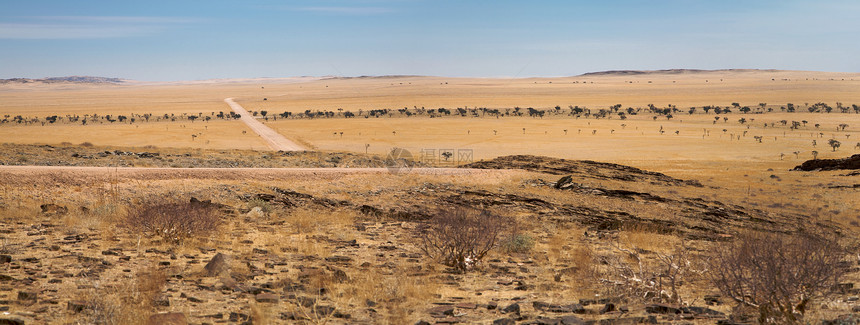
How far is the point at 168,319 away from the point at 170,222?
611cm

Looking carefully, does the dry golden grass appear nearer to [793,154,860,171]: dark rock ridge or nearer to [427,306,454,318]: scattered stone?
[793,154,860,171]: dark rock ridge

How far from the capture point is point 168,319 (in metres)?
7.89

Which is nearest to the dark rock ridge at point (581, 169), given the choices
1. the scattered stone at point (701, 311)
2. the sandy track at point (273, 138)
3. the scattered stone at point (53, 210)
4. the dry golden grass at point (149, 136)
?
the scattered stone at point (53, 210)

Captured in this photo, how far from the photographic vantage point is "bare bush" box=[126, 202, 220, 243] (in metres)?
13.5

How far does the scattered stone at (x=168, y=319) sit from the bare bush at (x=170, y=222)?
5601 millimetres

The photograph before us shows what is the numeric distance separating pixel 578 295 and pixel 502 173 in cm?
1565

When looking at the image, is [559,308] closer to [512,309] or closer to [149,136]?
[512,309]

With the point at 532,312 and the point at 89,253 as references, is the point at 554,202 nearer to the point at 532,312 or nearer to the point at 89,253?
the point at 532,312

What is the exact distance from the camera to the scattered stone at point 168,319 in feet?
25.4

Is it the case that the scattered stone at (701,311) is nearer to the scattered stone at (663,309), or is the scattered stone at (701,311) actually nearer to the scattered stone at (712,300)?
the scattered stone at (663,309)

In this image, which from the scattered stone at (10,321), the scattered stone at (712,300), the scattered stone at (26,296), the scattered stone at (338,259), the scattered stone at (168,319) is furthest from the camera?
the scattered stone at (338,259)

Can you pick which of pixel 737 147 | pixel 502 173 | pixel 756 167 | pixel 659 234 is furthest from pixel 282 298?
A: pixel 737 147

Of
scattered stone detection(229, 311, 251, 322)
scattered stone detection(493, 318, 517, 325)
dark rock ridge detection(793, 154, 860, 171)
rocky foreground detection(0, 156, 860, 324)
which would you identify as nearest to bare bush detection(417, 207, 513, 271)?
rocky foreground detection(0, 156, 860, 324)

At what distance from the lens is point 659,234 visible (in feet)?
56.3
